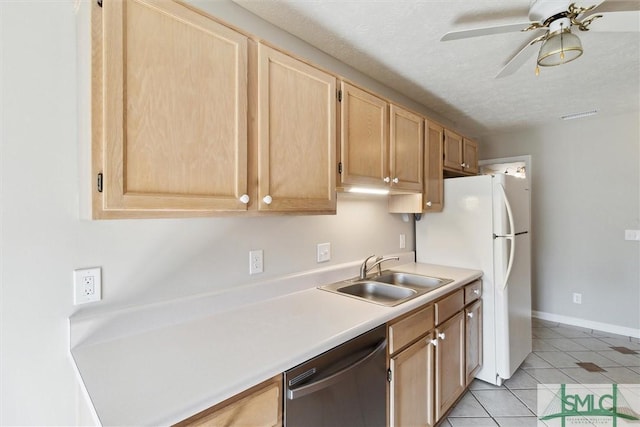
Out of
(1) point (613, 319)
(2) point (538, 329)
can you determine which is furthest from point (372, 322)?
(1) point (613, 319)

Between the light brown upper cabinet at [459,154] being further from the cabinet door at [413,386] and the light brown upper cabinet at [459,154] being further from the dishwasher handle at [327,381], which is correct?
the dishwasher handle at [327,381]

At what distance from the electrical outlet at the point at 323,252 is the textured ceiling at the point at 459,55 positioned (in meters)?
1.23

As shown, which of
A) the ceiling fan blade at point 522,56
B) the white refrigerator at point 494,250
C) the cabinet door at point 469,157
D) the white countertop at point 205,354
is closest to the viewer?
the white countertop at point 205,354

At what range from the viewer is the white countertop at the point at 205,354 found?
0.77 m

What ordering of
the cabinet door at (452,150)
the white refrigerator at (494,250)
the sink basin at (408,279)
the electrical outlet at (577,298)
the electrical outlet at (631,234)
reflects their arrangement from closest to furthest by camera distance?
the sink basin at (408,279), the white refrigerator at (494,250), the cabinet door at (452,150), the electrical outlet at (631,234), the electrical outlet at (577,298)

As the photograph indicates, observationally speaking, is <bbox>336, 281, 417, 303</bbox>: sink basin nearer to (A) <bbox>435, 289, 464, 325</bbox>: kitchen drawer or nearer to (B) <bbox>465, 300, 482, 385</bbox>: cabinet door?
(A) <bbox>435, 289, 464, 325</bbox>: kitchen drawer

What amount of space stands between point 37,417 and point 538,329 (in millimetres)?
4221

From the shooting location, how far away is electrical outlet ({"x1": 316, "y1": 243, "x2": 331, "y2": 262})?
1902mm

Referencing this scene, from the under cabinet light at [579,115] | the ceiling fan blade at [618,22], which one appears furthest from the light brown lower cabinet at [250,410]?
the under cabinet light at [579,115]

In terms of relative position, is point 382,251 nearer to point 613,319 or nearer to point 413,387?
point 413,387

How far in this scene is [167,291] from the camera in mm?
1254

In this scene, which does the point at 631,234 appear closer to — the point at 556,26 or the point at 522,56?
the point at 522,56

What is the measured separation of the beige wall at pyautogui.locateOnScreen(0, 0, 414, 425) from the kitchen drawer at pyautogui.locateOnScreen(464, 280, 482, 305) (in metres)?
1.89

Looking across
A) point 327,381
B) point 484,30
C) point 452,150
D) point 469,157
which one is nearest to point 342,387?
point 327,381
